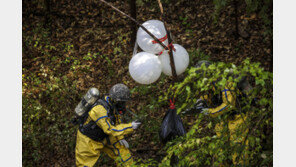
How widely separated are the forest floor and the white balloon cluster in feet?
8.06

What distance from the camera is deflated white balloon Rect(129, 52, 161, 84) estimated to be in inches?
152

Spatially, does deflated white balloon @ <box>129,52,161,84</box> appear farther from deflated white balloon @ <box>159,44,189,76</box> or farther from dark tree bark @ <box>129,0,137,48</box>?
dark tree bark @ <box>129,0,137,48</box>

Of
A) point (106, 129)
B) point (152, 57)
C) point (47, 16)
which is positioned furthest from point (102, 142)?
point (47, 16)

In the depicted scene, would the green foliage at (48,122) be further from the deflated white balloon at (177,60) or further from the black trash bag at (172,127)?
the deflated white balloon at (177,60)

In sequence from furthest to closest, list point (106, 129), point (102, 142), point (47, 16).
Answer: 1. point (47, 16)
2. point (102, 142)
3. point (106, 129)

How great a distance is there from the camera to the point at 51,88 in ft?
23.1

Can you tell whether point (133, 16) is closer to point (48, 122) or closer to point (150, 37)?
point (48, 122)

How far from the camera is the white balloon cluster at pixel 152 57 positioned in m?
3.90

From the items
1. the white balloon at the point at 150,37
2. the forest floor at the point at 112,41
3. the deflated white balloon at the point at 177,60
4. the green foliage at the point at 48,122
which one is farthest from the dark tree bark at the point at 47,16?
the deflated white balloon at the point at 177,60

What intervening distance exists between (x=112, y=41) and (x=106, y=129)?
5.10m

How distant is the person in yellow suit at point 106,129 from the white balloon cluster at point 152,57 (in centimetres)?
55

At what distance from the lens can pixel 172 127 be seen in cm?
413

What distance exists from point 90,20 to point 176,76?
672cm

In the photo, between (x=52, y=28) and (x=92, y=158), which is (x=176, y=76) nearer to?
(x=92, y=158)
